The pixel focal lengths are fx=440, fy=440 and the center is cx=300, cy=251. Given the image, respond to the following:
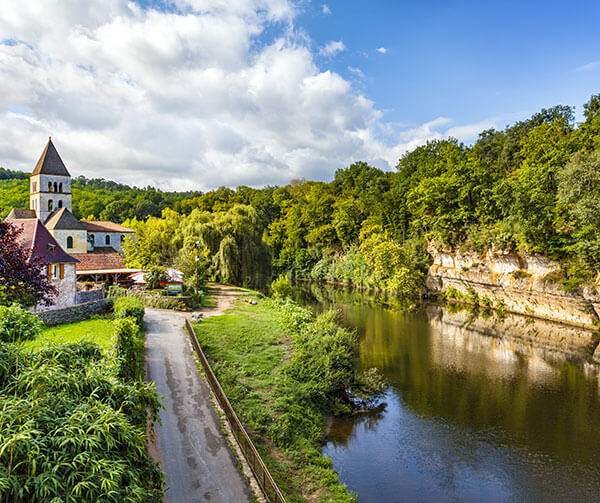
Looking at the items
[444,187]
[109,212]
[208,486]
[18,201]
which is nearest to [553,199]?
[444,187]

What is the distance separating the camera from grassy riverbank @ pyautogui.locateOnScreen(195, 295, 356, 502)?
42.4 ft

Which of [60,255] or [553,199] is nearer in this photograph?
[60,255]

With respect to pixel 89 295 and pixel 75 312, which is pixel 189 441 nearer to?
pixel 75 312

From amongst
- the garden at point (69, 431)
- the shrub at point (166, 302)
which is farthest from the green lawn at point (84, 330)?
the garden at point (69, 431)

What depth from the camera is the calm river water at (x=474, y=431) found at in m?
13.2

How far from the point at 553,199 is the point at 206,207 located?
62.0m

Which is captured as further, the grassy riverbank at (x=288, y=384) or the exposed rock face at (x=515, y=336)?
the exposed rock face at (x=515, y=336)

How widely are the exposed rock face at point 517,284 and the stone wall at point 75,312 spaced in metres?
32.6

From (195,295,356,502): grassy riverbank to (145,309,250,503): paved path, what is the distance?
140 cm

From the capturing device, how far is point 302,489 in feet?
39.7

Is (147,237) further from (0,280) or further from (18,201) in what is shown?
(18,201)

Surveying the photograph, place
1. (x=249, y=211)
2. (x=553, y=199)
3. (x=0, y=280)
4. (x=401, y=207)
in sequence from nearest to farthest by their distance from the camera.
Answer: (x=0, y=280), (x=553, y=199), (x=249, y=211), (x=401, y=207)

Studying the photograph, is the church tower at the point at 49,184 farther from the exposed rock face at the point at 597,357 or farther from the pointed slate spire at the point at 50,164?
the exposed rock face at the point at 597,357

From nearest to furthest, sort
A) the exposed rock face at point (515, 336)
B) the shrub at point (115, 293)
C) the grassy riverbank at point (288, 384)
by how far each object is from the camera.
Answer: the grassy riverbank at point (288, 384)
the exposed rock face at point (515, 336)
the shrub at point (115, 293)
